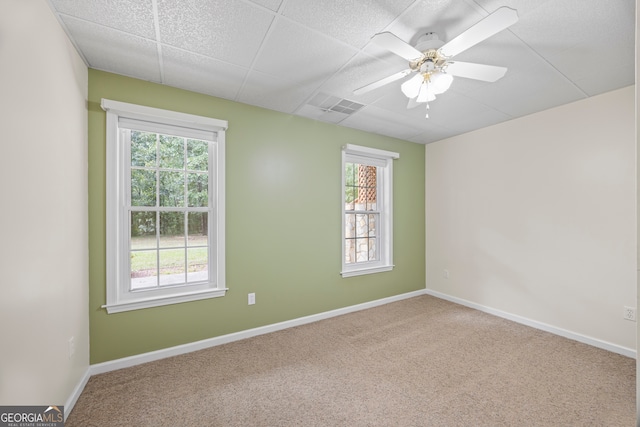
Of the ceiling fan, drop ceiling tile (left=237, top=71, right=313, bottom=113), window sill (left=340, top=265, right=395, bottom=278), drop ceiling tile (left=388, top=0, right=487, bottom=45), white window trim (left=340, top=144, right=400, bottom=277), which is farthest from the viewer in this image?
white window trim (left=340, top=144, right=400, bottom=277)

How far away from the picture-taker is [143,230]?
7.88ft

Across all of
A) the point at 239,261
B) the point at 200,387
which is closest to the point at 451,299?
Result: the point at 239,261

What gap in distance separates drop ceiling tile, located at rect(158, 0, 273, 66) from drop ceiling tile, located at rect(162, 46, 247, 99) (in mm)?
109

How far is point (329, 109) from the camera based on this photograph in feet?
9.75

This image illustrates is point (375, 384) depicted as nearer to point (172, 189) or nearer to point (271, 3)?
point (172, 189)

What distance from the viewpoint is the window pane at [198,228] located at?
103 inches

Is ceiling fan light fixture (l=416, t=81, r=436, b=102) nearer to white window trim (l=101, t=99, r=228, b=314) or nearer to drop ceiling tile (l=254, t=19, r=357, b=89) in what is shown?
drop ceiling tile (l=254, t=19, r=357, b=89)

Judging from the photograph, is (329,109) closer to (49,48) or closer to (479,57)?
(479,57)

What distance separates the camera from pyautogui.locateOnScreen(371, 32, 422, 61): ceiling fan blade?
1489 millimetres

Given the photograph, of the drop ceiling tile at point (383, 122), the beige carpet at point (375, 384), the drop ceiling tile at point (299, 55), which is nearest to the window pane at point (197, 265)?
the beige carpet at point (375, 384)

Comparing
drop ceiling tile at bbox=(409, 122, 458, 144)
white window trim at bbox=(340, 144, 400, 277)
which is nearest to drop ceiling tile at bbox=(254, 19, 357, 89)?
white window trim at bbox=(340, 144, 400, 277)

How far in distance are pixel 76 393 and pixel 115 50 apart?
2.49m

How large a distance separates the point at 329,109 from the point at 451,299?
10.8ft

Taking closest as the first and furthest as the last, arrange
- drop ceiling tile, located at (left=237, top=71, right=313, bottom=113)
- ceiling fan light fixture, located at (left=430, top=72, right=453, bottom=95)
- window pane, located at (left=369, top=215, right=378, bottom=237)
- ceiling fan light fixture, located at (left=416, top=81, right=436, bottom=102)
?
1. ceiling fan light fixture, located at (left=430, top=72, right=453, bottom=95)
2. ceiling fan light fixture, located at (left=416, top=81, right=436, bottom=102)
3. drop ceiling tile, located at (left=237, top=71, right=313, bottom=113)
4. window pane, located at (left=369, top=215, right=378, bottom=237)
